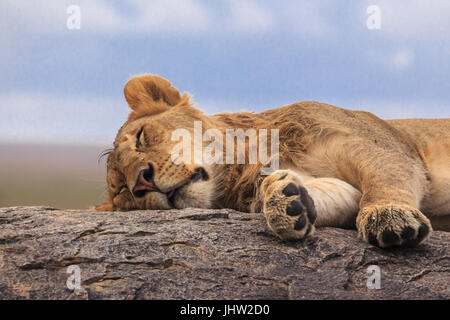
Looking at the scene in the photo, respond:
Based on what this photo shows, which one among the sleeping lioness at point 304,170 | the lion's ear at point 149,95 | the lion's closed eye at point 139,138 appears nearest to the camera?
the sleeping lioness at point 304,170

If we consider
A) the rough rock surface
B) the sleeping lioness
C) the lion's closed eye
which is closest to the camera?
the rough rock surface

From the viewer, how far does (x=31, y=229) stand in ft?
10.5

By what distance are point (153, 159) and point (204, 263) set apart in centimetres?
137

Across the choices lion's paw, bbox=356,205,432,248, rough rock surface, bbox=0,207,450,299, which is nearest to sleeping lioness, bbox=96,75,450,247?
lion's paw, bbox=356,205,432,248

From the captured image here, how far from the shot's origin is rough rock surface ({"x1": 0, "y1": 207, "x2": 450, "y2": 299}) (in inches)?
94.8

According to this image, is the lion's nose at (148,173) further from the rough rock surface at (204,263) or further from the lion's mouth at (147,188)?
the rough rock surface at (204,263)

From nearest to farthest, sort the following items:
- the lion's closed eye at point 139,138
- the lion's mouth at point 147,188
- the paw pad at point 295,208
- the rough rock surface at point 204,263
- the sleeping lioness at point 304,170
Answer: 1. the rough rock surface at point 204,263
2. the paw pad at point 295,208
3. the sleeping lioness at point 304,170
4. the lion's mouth at point 147,188
5. the lion's closed eye at point 139,138

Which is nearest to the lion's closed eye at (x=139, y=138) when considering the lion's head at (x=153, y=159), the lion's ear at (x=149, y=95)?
the lion's head at (x=153, y=159)

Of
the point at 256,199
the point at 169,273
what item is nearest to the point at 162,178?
the point at 256,199

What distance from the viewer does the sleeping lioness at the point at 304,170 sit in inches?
115

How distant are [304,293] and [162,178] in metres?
1.63

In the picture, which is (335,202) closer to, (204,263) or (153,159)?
(204,263)

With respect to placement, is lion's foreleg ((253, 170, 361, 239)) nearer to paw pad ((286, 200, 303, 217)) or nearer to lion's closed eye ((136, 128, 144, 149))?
paw pad ((286, 200, 303, 217))
